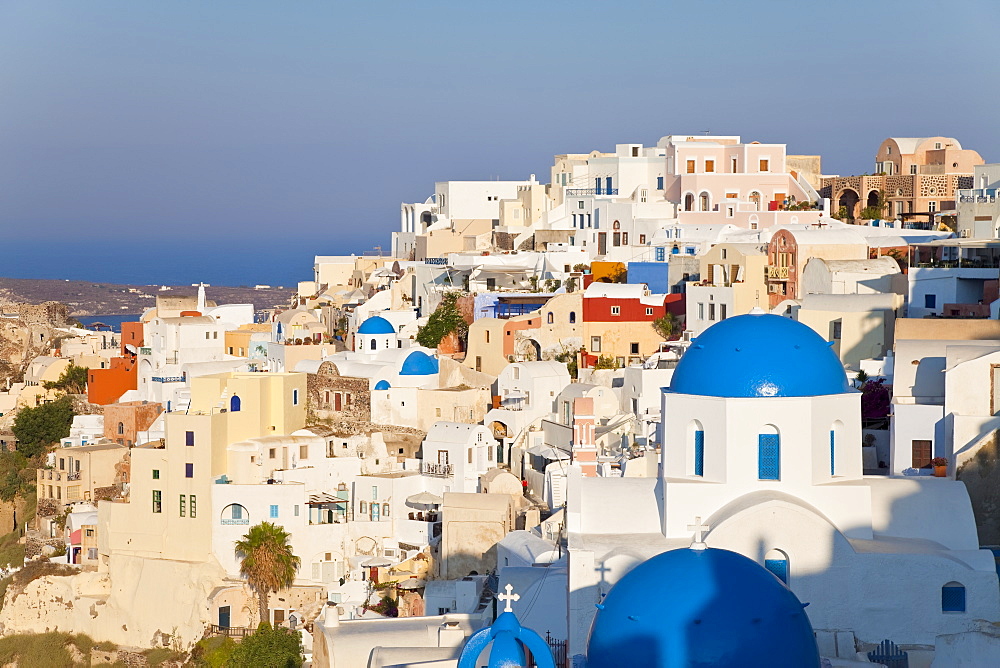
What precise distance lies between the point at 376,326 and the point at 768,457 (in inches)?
825

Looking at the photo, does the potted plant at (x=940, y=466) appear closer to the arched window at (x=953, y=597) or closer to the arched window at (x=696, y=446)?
the arched window at (x=953, y=597)

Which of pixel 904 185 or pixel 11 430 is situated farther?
pixel 904 185

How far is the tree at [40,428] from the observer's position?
41.3 metres

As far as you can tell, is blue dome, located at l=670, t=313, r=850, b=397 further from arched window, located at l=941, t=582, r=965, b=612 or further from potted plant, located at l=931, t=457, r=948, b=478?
potted plant, located at l=931, t=457, r=948, b=478

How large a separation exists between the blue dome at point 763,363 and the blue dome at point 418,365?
52.9 feet

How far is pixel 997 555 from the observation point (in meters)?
19.8

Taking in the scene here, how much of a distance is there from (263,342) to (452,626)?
23.5m

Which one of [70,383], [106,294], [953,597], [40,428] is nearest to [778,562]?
[953,597]

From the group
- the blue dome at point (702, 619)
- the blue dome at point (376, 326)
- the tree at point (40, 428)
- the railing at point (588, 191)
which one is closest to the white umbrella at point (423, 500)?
the blue dome at point (376, 326)

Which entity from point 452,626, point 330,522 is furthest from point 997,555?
point 330,522

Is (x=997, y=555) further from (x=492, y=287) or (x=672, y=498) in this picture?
(x=492, y=287)

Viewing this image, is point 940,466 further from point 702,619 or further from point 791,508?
point 702,619

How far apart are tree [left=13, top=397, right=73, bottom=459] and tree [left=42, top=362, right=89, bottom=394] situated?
3.38 m

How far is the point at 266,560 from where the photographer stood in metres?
29.8
